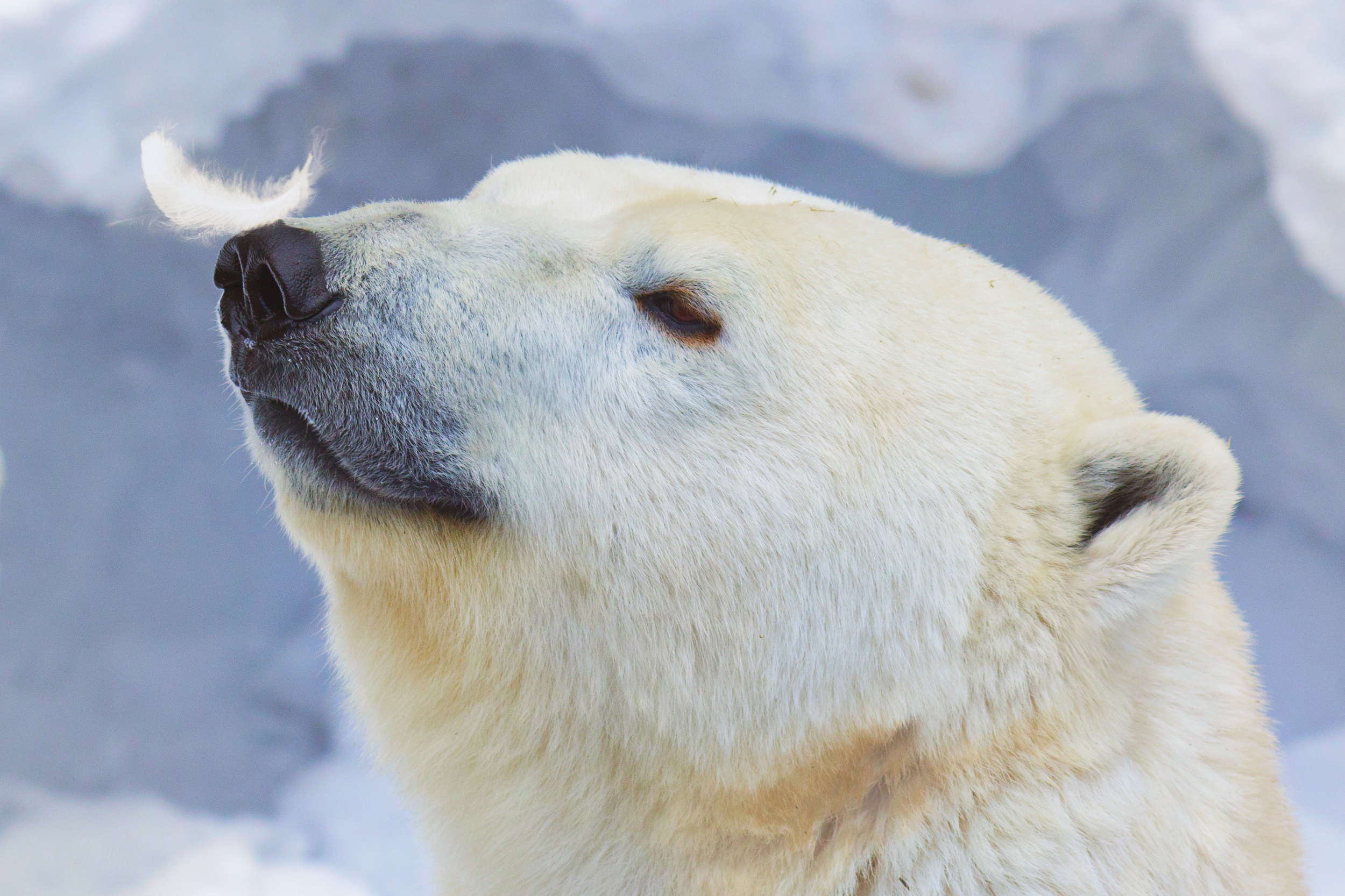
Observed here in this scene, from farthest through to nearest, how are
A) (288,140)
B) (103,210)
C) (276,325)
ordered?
(288,140) < (103,210) < (276,325)

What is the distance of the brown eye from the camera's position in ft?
4.72

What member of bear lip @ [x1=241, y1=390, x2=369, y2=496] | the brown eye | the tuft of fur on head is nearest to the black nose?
bear lip @ [x1=241, y1=390, x2=369, y2=496]

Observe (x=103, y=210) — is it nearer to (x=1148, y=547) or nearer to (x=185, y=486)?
(x=185, y=486)

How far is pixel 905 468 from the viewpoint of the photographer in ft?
4.67

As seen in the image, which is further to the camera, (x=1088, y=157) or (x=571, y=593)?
(x=1088, y=157)

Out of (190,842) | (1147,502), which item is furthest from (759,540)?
(190,842)

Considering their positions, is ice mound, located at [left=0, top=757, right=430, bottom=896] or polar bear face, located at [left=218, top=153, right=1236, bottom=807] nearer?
polar bear face, located at [left=218, top=153, right=1236, bottom=807]

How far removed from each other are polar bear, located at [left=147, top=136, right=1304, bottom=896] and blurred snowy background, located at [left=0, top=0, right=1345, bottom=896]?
176 cm

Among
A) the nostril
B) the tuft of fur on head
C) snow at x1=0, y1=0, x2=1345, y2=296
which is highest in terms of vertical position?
snow at x1=0, y1=0, x2=1345, y2=296

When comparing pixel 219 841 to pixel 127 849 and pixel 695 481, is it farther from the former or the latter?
Result: pixel 695 481

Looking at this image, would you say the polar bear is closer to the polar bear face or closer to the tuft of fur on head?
the polar bear face

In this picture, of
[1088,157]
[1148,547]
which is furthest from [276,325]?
[1088,157]

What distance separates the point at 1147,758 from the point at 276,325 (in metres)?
1.40

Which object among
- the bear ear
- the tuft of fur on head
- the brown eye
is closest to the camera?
the bear ear
